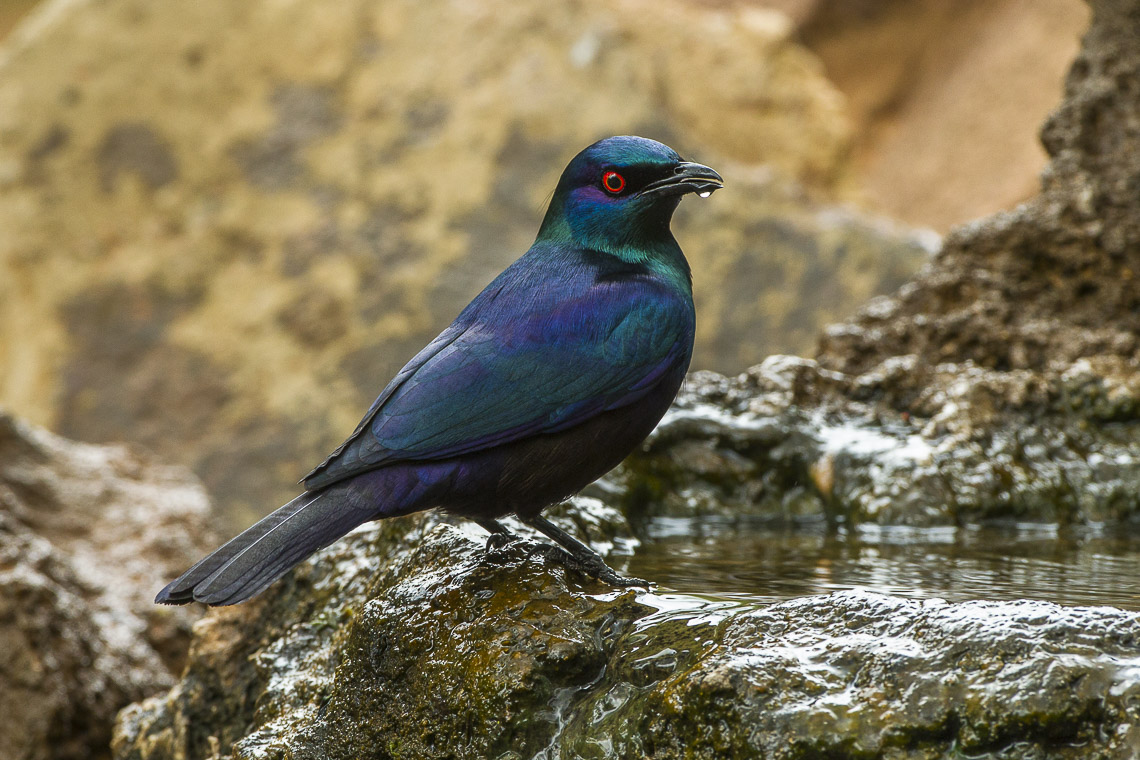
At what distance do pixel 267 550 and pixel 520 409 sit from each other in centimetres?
69

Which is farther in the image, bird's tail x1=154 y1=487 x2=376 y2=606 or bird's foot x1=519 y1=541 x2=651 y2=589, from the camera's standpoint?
bird's foot x1=519 y1=541 x2=651 y2=589

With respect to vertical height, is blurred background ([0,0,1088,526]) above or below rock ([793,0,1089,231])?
below

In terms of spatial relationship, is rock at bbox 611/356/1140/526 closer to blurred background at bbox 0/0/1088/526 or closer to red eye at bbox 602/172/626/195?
red eye at bbox 602/172/626/195

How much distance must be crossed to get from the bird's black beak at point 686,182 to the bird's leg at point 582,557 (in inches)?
38.0

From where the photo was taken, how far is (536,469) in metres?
3.05

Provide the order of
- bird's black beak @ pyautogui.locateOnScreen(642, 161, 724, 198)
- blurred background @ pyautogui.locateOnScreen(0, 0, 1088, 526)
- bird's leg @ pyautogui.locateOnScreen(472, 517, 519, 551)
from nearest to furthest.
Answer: bird's leg @ pyautogui.locateOnScreen(472, 517, 519, 551), bird's black beak @ pyautogui.locateOnScreen(642, 161, 724, 198), blurred background @ pyautogui.locateOnScreen(0, 0, 1088, 526)

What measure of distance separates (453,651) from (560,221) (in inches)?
52.2

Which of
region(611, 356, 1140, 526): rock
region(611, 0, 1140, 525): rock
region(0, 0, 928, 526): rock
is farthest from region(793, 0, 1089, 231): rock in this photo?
region(611, 356, 1140, 526): rock

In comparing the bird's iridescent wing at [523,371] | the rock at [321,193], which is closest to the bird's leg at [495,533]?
the bird's iridescent wing at [523,371]

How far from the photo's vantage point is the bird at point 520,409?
9.49 feet

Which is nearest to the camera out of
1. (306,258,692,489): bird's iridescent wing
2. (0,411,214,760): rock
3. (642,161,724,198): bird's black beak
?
(306,258,692,489): bird's iridescent wing

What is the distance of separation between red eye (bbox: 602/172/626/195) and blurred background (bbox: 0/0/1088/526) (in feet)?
15.5

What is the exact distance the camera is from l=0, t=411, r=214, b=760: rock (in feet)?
12.8

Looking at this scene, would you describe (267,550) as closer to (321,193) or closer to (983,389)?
(983,389)
